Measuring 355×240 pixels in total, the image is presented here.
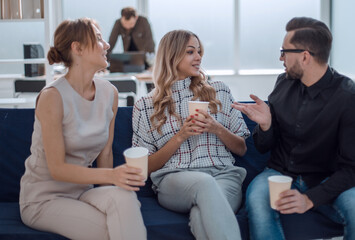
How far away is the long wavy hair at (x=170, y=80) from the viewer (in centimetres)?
230

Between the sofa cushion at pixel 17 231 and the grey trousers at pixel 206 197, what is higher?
the grey trousers at pixel 206 197

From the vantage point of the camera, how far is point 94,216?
5.78 feet

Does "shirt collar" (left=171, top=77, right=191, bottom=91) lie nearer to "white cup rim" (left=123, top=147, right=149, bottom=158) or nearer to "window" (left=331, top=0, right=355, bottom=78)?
"white cup rim" (left=123, top=147, right=149, bottom=158)

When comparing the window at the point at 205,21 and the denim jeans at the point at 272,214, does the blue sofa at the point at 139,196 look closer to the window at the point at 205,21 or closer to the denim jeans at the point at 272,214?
the denim jeans at the point at 272,214

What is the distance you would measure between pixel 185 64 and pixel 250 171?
668mm

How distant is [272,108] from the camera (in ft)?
7.32

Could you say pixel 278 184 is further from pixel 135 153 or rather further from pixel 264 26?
pixel 264 26

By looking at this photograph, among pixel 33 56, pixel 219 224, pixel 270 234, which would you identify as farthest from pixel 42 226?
pixel 33 56

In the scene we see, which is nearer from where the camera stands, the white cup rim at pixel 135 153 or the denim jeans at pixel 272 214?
the white cup rim at pixel 135 153

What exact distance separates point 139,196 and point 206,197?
2.05 feet

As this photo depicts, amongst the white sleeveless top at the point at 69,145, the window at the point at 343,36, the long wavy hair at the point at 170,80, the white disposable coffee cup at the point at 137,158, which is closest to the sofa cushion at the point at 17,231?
the white sleeveless top at the point at 69,145

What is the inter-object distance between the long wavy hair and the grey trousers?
0.31 m

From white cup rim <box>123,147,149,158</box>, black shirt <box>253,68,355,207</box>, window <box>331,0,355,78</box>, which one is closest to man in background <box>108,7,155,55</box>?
window <box>331,0,355,78</box>

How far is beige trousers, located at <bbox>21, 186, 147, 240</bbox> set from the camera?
171 centimetres
